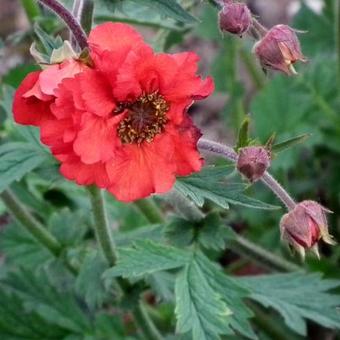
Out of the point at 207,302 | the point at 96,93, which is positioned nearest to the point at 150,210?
the point at 207,302

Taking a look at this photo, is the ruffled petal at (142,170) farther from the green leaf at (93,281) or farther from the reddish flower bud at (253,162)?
the green leaf at (93,281)

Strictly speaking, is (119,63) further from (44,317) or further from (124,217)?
(124,217)

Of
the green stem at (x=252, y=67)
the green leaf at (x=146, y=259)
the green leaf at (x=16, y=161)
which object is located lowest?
the green stem at (x=252, y=67)

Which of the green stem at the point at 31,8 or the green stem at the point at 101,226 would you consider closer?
the green stem at the point at 101,226

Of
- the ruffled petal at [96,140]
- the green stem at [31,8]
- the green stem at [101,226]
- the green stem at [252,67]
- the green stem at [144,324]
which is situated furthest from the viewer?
the green stem at [252,67]

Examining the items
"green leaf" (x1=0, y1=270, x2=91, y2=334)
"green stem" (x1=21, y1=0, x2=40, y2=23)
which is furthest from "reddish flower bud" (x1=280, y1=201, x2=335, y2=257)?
"green stem" (x1=21, y1=0, x2=40, y2=23)

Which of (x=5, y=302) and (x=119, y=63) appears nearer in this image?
(x=119, y=63)

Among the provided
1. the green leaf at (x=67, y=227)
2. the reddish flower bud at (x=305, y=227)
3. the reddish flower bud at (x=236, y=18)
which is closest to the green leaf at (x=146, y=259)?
the reddish flower bud at (x=305, y=227)

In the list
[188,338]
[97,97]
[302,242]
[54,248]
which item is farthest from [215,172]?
[54,248]

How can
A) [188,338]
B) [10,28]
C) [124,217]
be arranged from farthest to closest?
[10,28] < [124,217] < [188,338]
